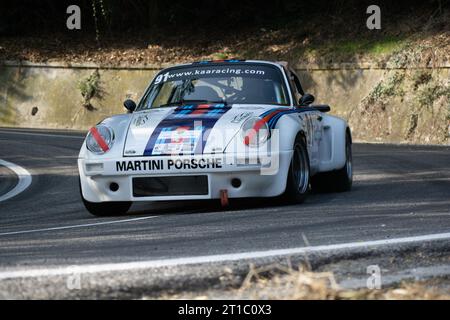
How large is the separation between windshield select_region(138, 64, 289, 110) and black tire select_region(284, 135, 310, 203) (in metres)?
0.75

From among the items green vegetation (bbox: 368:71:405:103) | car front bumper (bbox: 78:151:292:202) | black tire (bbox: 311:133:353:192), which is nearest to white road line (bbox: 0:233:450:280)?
car front bumper (bbox: 78:151:292:202)

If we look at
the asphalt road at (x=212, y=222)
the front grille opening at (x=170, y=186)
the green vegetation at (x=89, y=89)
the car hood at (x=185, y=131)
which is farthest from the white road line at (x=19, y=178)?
the green vegetation at (x=89, y=89)

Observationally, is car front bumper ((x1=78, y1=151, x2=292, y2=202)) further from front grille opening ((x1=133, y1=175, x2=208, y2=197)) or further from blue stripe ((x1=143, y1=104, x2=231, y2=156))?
blue stripe ((x1=143, y1=104, x2=231, y2=156))

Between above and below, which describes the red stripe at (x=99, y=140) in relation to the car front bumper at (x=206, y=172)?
above

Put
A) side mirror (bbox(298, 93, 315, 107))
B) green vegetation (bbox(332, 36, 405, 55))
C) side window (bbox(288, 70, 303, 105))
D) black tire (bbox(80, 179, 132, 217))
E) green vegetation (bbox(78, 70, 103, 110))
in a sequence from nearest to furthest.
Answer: black tire (bbox(80, 179, 132, 217)) < side mirror (bbox(298, 93, 315, 107)) < side window (bbox(288, 70, 303, 105)) < green vegetation (bbox(332, 36, 405, 55)) < green vegetation (bbox(78, 70, 103, 110))

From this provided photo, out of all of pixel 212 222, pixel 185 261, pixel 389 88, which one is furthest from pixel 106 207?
pixel 389 88

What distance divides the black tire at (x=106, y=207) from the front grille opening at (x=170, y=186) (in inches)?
17.7

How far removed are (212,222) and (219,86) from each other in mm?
2761

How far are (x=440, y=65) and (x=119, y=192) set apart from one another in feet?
49.0

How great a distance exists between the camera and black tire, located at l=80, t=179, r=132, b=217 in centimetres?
941

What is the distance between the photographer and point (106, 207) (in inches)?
373
